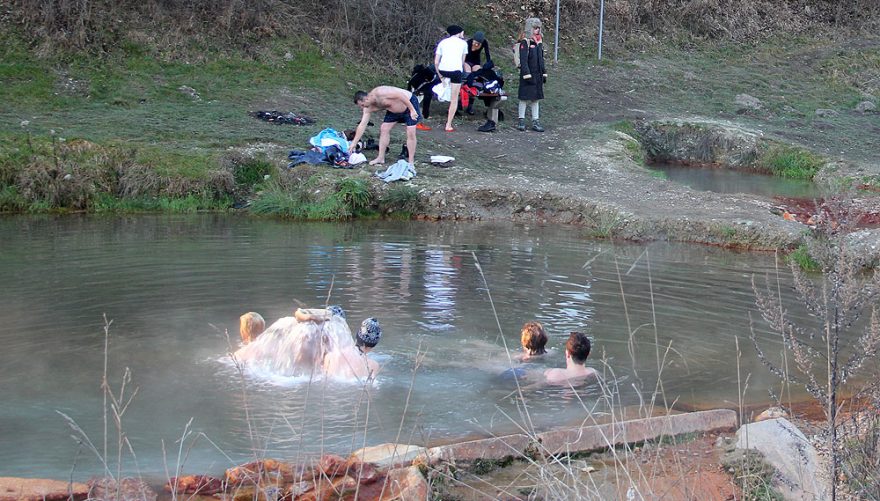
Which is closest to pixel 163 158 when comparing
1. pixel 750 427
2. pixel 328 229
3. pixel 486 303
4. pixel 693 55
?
pixel 328 229

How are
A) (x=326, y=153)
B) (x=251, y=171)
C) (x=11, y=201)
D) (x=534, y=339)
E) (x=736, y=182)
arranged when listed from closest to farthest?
1. (x=534, y=339)
2. (x=11, y=201)
3. (x=251, y=171)
4. (x=326, y=153)
5. (x=736, y=182)

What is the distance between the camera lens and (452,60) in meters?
17.7

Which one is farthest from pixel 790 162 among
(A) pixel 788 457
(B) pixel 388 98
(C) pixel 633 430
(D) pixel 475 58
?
(A) pixel 788 457

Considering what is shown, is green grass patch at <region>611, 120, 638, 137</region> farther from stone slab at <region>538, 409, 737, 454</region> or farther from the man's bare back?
stone slab at <region>538, 409, 737, 454</region>

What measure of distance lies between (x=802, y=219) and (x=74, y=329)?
34.8ft

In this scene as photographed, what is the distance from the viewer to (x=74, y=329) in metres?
9.06

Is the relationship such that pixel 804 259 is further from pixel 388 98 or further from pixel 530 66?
pixel 530 66

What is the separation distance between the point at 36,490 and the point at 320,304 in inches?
181

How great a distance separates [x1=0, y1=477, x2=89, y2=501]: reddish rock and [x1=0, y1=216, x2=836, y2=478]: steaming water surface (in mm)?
266

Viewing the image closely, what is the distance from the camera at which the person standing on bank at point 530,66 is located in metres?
18.0

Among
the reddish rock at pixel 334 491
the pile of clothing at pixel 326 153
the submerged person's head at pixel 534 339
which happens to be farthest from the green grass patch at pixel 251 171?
the reddish rock at pixel 334 491

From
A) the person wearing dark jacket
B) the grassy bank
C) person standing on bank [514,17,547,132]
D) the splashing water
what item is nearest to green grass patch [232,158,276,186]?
the grassy bank

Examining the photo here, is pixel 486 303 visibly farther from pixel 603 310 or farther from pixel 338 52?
pixel 338 52

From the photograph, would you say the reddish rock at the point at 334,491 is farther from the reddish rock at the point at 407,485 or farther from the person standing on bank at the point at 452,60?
the person standing on bank at the point at 452,60
